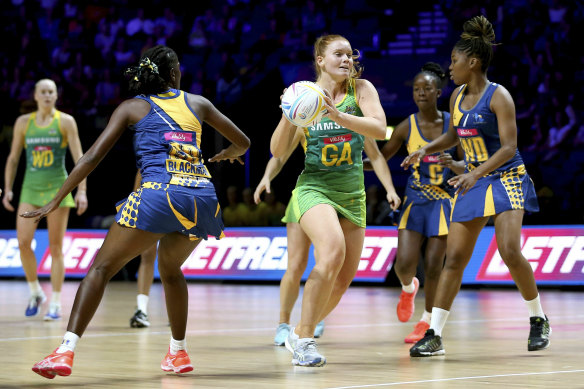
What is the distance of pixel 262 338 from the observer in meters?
8.12

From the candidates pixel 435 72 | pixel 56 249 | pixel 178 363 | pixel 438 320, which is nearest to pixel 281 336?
pixel 438 320

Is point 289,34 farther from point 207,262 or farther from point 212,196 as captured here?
point 212,196

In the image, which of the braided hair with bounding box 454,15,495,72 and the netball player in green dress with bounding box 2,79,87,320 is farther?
the netball player in green dress with bounding box 2,79,87,320

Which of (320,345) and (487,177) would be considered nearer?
(487,177)

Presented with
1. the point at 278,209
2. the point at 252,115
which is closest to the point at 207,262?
the point at 278,209

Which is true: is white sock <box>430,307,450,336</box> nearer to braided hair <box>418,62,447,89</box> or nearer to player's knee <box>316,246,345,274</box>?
player's knee <box>316,246,345,274</box>

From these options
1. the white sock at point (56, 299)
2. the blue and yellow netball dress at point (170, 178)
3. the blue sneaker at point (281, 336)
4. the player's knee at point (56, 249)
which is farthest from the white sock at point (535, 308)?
the player's knee at point (56, 249)

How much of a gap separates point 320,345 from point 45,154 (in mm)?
4149

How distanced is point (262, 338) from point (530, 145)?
11197 mm

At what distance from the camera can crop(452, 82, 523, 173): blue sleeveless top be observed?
682 cm

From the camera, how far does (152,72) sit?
18.9 feet

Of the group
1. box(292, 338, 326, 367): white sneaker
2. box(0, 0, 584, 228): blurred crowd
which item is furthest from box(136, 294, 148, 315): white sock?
box(0, 0, 584, 228): blurred crowd

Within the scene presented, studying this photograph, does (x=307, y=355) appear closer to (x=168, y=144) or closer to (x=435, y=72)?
(x=168, y=144)

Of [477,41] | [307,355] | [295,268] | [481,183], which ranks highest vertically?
[477,41]
